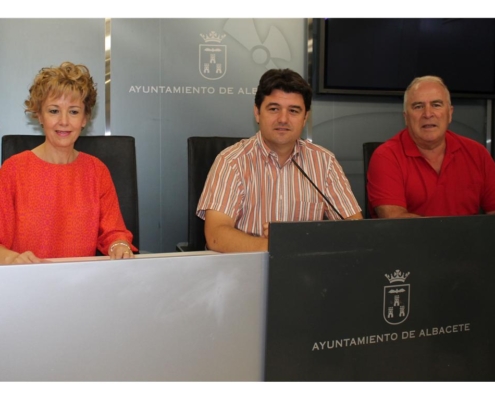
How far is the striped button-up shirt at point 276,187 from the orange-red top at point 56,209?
326 mm

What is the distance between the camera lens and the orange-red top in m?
1.55

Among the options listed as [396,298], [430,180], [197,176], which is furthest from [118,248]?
[430,180]

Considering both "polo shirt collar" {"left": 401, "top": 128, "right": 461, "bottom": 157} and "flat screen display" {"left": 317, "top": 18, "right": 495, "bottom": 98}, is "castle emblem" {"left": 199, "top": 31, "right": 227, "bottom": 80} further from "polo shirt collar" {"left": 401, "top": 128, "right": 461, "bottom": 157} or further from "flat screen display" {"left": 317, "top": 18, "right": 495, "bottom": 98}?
"polo shirt collar" {"left": 401, "top": 128, "right": 461, "bottom": 157}

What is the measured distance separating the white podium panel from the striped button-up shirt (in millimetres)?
963

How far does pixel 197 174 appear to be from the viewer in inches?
78.6

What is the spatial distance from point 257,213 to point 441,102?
0.90 metres

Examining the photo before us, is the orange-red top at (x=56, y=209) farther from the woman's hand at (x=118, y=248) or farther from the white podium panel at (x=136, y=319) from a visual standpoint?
the white podium panel at (x=136, y=319)

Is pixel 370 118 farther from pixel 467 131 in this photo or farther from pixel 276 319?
pixel 276 319

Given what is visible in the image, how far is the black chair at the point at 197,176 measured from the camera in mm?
1976

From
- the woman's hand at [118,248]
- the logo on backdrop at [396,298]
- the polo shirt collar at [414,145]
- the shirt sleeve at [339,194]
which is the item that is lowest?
the woman's hand at [118,248]

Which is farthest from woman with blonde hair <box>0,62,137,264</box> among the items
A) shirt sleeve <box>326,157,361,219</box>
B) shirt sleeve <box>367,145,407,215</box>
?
shirt sleeve <box>367,145,407,215</box>

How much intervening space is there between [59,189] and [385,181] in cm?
115

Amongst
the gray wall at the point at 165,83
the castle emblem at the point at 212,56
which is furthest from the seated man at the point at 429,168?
the castle emblem at the point at 212,56

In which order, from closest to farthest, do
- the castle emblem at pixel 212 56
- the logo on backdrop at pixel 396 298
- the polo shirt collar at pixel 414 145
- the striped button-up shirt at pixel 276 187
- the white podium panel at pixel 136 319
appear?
the white podium panel at pixel 136 319 → the logo on backdrop at pixel 396 298 → the striped button-up shirt at pixel 276 187 → the polo shirt collar at pixel 414 145 → the castle emblem at pixel 212 56
